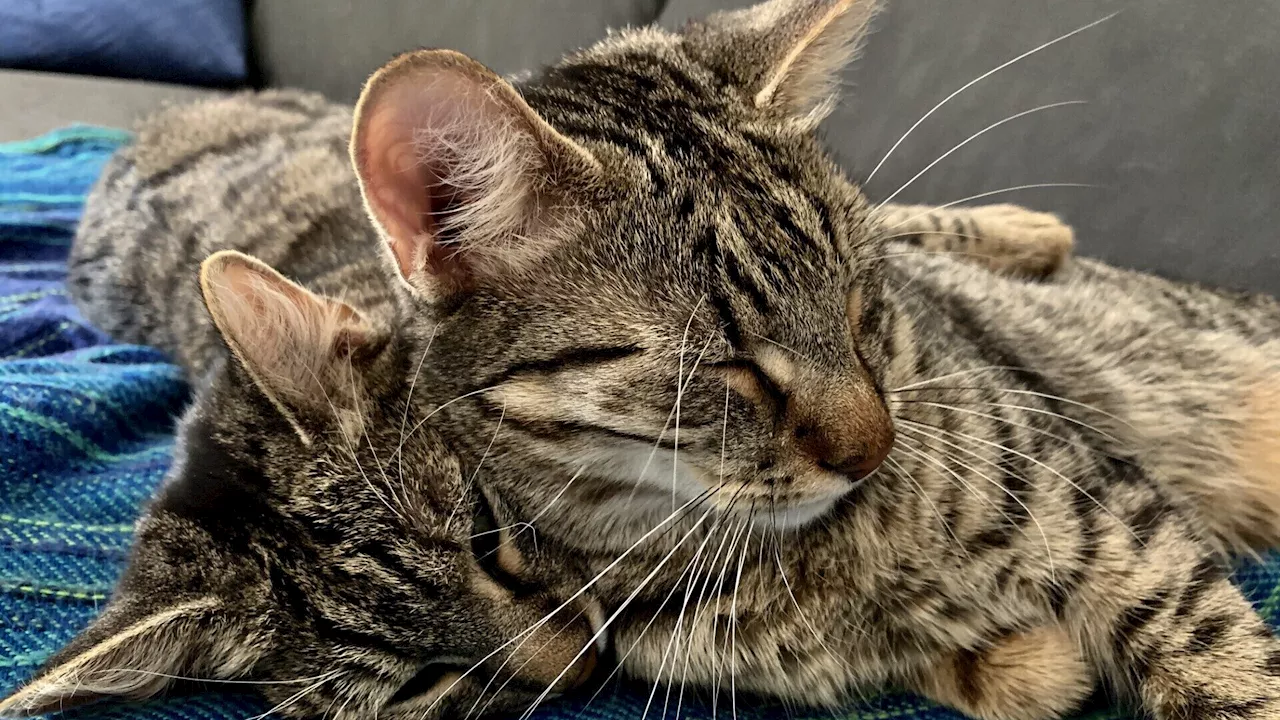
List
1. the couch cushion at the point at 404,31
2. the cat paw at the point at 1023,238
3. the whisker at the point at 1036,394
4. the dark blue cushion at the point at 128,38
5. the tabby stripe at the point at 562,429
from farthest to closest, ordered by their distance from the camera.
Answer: the dark blue cushion at the point at 128,38, the couch cushion at the point at 404,31, the cat paw at the point at 1023,238, the whisker at the point at 1036,394, the tabby stripe at the point at 562,429

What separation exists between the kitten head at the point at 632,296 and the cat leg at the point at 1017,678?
0.87ft

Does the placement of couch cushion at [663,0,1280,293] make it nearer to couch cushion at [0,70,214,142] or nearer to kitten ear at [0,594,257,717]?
kitten ear at [0,594,257,717]

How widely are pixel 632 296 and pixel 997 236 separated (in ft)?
3.11

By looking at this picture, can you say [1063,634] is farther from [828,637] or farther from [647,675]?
[647,675]

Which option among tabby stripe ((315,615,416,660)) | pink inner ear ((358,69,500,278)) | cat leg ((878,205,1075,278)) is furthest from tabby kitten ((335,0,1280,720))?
cat leg ((878,205,1075,278))

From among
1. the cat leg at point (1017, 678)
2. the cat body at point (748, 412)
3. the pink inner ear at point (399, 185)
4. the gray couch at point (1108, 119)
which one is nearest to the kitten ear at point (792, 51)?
the cat body at point (748, 412)

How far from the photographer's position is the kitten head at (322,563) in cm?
73

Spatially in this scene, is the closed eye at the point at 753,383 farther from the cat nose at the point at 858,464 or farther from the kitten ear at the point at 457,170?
the kitten ear at the point at 457,170

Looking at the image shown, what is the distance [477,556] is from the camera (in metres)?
0.78

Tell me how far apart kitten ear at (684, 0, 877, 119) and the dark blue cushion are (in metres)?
2.56

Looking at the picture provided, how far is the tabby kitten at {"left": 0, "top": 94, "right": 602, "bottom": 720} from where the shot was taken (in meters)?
0.72

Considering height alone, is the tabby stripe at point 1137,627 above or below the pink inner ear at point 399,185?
below

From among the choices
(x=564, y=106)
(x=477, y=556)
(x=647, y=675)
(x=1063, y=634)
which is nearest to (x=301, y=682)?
(x=477, y=556)

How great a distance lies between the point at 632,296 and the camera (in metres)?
0.74
